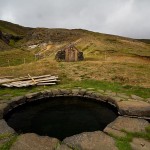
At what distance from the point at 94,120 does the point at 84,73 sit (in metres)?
5.61

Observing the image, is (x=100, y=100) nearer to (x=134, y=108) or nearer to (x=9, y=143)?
(x=134, y=108)

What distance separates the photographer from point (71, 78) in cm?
1112

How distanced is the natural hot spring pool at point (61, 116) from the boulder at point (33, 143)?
1.00 metres

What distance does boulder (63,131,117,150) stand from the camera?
4352 mm

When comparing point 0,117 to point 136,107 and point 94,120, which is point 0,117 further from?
point 136,107

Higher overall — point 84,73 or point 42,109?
point 84,73

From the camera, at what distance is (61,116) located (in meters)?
7.19

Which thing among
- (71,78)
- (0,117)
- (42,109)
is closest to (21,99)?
(42,109)

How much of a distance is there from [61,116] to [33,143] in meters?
2.74

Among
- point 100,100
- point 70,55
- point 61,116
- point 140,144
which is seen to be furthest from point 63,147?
point 70,55

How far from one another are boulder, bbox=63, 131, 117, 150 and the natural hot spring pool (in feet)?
3.27

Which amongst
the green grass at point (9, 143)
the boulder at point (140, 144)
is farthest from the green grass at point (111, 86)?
the green grass at point (9, 143)

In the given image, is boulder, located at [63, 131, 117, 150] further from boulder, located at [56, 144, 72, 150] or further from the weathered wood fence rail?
the weathered wood fence rail

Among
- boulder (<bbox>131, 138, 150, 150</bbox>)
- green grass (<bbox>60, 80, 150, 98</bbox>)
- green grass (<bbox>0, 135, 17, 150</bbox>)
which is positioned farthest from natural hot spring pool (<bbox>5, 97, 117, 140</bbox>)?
boulder (<bbox>131, 138, 150, 150</bbox>)
